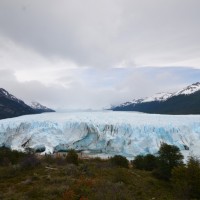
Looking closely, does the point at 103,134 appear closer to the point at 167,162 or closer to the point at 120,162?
the point at 120,162

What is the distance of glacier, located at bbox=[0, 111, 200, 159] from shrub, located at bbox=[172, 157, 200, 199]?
23530 millimetres

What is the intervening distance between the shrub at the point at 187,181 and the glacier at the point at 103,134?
2353 cm

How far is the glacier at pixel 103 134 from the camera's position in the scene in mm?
44625

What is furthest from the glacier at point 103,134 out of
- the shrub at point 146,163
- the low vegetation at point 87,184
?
the low vegetation at point 87,184

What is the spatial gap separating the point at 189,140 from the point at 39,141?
21.5 m

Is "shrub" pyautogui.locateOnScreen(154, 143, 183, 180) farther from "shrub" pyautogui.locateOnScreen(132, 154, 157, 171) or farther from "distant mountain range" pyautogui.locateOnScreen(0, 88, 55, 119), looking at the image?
"distant mountain range" pyautogui.locateOnScreen(0, 88, 55, 119)

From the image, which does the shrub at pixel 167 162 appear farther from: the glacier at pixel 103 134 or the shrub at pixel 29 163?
the glacier at pixel 103 134

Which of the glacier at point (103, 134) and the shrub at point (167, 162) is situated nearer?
the shrub at point (167, 162)

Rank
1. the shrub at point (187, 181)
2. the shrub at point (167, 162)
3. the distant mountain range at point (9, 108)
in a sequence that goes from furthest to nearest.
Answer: the distant mountain range at point (9, 108) < the shrub at point (167, 162) < the shrub at point (187, 181)

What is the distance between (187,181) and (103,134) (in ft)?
92.4

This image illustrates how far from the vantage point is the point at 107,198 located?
464 inches

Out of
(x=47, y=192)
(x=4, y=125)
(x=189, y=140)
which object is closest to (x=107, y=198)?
(x=47, y=192)

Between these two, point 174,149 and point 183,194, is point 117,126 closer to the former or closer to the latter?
point 174,149

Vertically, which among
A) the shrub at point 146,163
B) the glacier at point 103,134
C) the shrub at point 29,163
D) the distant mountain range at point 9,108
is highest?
the distant mountain range at point 9,108
